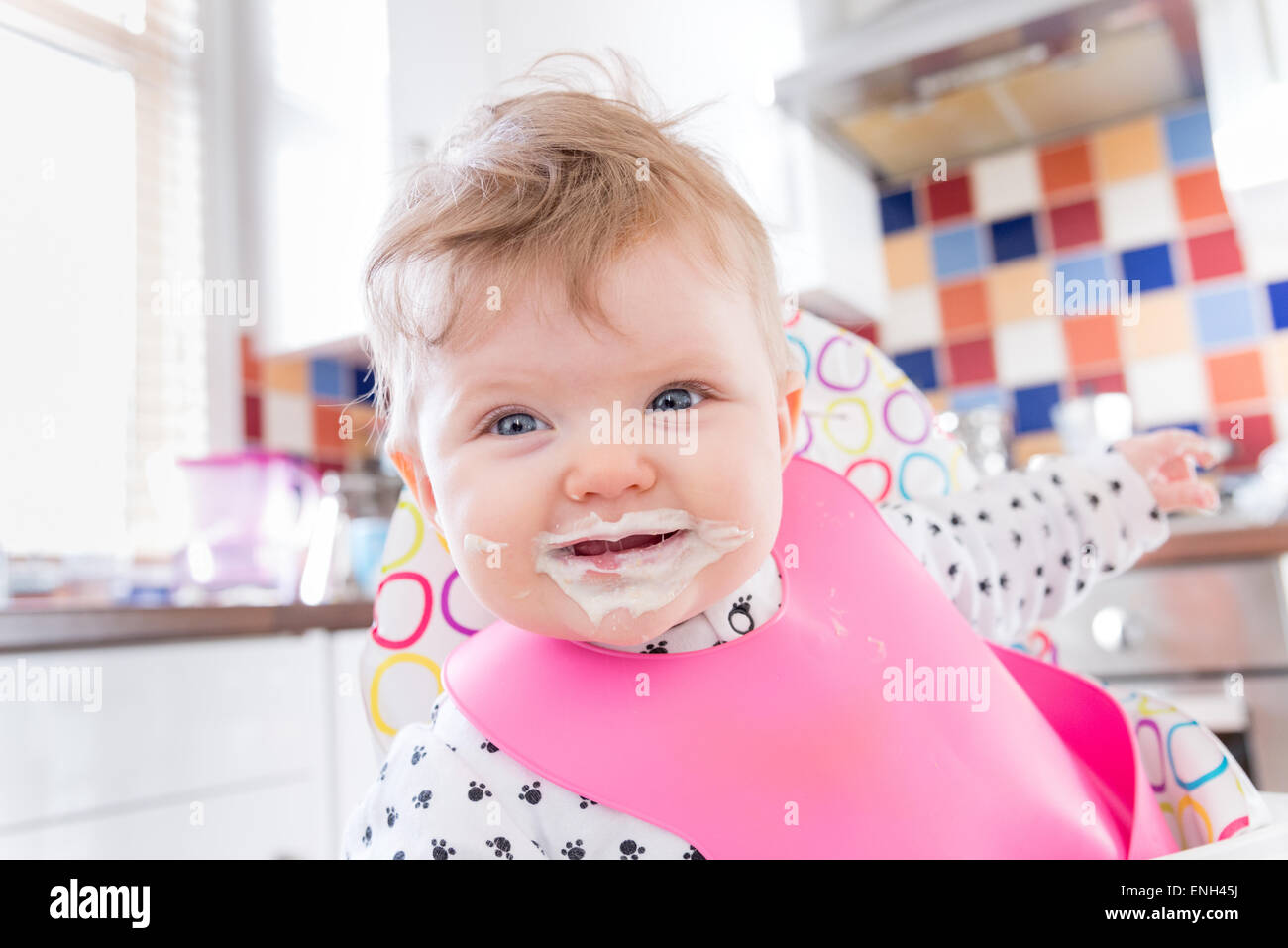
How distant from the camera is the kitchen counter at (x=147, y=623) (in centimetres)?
84

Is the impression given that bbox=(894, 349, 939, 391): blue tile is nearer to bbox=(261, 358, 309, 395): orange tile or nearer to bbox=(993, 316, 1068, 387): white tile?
bbox=(993, 316, 1068, 387): white tile

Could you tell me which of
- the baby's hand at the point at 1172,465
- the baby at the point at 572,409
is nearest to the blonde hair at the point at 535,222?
the baby at the point at 572,409

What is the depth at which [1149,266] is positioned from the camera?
5.28 feet

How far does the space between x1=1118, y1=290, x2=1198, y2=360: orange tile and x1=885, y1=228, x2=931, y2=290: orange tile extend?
0.35 metres

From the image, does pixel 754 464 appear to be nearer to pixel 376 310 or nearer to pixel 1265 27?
pixel 376 310

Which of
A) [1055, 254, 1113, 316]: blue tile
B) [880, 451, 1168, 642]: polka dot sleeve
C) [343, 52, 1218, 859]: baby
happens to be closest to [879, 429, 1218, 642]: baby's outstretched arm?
[880, 451, 1168, 642]: polka dot sleeve

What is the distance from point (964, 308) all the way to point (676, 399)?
1.51 meters

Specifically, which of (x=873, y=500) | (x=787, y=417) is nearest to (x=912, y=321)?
(x=873, y=500)

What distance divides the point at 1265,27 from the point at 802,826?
4.23ft

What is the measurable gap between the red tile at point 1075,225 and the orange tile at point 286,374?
135 cm

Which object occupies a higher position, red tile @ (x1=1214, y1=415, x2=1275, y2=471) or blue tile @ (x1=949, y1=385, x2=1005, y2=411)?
blue tile @ (x1=949, y1=385, x2=1005, y2=411)

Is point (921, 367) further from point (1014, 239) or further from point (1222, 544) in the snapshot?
point (1222, 544)

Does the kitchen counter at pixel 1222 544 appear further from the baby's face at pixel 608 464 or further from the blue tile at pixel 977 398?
the baby's face at pixel 608 464

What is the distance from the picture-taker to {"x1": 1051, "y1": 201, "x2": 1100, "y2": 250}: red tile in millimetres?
1651
